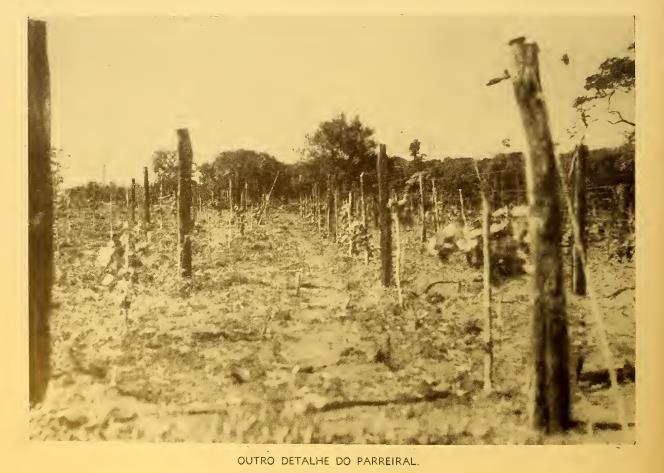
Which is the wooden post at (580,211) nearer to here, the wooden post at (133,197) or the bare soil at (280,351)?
the bare soil at (280,351)

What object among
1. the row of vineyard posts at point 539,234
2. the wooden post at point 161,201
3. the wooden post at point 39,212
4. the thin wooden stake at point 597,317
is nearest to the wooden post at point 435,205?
the row of vineyard posts at point 539,234

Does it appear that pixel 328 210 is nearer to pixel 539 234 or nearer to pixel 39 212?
pixel 539 234

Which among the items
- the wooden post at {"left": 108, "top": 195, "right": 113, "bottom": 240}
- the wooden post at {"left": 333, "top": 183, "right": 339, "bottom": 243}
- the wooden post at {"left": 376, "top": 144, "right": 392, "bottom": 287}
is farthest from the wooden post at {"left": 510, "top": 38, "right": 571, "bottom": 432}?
the wooden post at {"left": 108, "top": 195, "right": 113, "bottom": 240}

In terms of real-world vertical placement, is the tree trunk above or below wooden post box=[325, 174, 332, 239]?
below

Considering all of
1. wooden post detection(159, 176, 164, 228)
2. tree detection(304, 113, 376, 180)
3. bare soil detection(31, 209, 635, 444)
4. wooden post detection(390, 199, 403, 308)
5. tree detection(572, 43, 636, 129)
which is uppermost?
tree detection(572, 43, 636, 129)

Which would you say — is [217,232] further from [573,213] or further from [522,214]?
[573,213]

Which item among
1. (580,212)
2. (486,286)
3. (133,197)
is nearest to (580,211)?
(580,212)

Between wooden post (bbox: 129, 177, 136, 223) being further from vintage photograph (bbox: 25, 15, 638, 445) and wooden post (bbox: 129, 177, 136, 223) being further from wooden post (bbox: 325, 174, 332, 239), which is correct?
wooden post (bbox: 325, 174, 332, 239)
